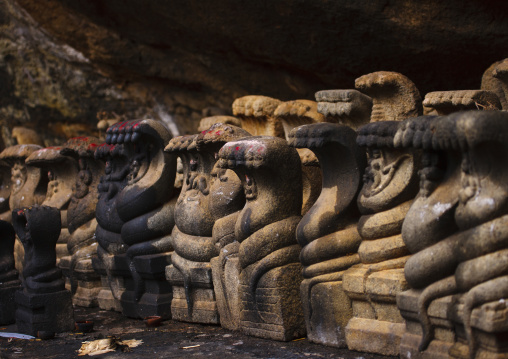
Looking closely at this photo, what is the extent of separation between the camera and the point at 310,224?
18.4 ft

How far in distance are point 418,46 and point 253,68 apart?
104 inches

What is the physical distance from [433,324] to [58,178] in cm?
572

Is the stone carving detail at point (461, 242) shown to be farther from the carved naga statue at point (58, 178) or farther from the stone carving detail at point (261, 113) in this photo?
the carved naga statue at point (58, 178)

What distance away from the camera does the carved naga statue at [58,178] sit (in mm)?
8930

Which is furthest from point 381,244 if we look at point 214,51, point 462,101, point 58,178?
point 214,51

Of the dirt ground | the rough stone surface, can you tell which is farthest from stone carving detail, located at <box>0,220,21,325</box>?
the rough stone surface

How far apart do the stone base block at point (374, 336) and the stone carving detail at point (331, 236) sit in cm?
15

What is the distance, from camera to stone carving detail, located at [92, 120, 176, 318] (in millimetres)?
7184

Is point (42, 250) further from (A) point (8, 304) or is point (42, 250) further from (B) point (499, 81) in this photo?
(B) point (499, 81)

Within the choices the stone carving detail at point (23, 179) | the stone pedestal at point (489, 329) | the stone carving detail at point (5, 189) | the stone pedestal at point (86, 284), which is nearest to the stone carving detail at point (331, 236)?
the stone pedestal at point (489, 329)

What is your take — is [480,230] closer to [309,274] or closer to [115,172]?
[309,274]

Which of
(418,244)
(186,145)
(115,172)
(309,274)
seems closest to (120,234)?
Result: (115,172)

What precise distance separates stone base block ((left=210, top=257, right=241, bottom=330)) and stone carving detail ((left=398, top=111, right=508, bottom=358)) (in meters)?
1.73

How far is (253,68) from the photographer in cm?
996
